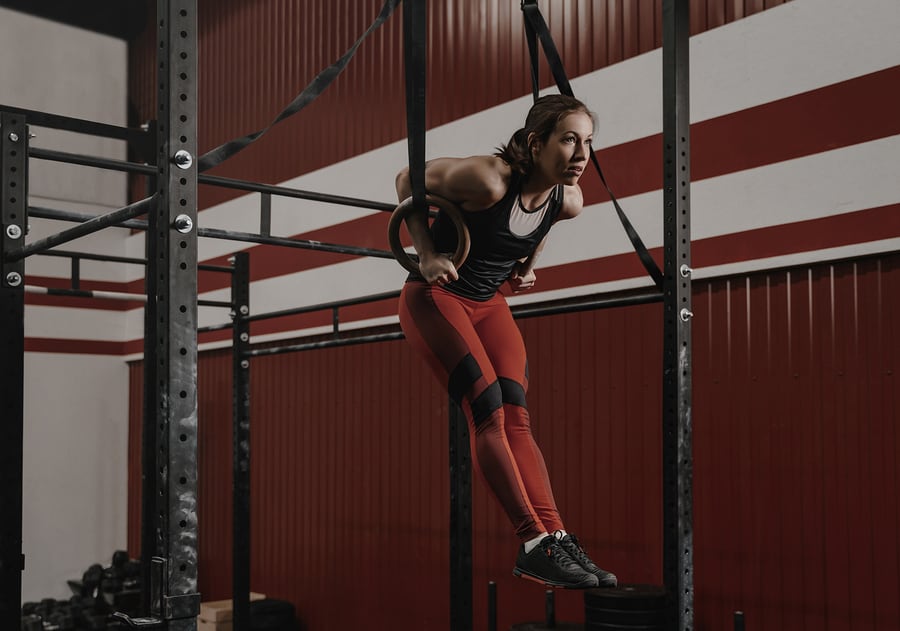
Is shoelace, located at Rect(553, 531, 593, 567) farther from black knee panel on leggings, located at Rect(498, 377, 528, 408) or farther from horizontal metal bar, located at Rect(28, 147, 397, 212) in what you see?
horizontal metal bar, located at Rect(28, 147, 397, 212)

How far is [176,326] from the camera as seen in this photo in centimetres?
205

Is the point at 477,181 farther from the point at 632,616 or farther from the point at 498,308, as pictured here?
the point at 632,616

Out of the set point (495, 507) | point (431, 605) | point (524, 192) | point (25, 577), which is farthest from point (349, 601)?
point (524, 192)

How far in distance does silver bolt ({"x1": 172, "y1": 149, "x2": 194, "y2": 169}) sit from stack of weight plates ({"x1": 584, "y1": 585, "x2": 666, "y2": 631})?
294cm

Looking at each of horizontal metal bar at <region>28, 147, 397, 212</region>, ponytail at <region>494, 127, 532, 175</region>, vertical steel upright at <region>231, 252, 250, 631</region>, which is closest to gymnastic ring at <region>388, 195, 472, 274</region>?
ponytail at <region>494, 127, 532, 175</region>

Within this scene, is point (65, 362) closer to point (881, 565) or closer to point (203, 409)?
point (203, 409)

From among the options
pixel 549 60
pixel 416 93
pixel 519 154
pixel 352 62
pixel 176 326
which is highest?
pixel 352 62

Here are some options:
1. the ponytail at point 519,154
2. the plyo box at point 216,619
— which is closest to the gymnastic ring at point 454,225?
the ponytail at point 519,154

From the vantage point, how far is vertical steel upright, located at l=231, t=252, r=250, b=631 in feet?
17.1

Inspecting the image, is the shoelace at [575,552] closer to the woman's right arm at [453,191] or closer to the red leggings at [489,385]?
the red leggings at [489,385]

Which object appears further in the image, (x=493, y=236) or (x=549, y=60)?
(x=549, y=60)

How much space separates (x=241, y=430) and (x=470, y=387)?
3003 mm

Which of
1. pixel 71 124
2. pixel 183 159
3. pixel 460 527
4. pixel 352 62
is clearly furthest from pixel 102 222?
pixel 352 62

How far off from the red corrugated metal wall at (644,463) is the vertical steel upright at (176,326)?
3060mm
